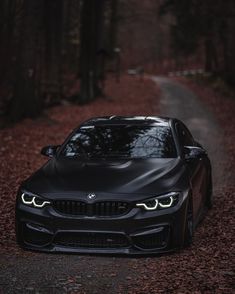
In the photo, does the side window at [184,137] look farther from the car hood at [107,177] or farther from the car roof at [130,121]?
the car hood at [107,177]

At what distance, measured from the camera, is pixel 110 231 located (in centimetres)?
697

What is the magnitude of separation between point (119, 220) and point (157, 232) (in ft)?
1.45

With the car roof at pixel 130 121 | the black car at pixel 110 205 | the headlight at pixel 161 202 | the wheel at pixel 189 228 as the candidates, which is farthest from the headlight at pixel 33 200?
the car roof at pixel 130 121

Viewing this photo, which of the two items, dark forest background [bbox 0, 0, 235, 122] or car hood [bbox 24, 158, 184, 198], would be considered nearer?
car hood [bbox 24, 158, 184, 198]

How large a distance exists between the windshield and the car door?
0.30 metres

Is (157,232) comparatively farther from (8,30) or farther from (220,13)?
(220,13)

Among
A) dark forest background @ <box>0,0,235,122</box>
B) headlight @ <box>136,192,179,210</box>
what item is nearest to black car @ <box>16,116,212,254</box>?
headlight @ <box>136,192,179,210</box>

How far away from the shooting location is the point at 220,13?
103ft

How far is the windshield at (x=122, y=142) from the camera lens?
8.38m

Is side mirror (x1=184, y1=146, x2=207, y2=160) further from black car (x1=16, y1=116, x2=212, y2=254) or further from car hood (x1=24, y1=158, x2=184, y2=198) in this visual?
car hood (x1=24, y1=158, x2=184, y2=198)

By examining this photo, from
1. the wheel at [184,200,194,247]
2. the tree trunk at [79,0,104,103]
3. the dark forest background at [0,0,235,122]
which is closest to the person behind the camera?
the wheel at [184,200,194,247]

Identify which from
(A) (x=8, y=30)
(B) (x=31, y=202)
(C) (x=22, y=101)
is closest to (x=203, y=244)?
(B) (x=31, y=202)

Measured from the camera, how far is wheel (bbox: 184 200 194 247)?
7.42m

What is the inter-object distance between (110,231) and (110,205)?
0.91 feet
